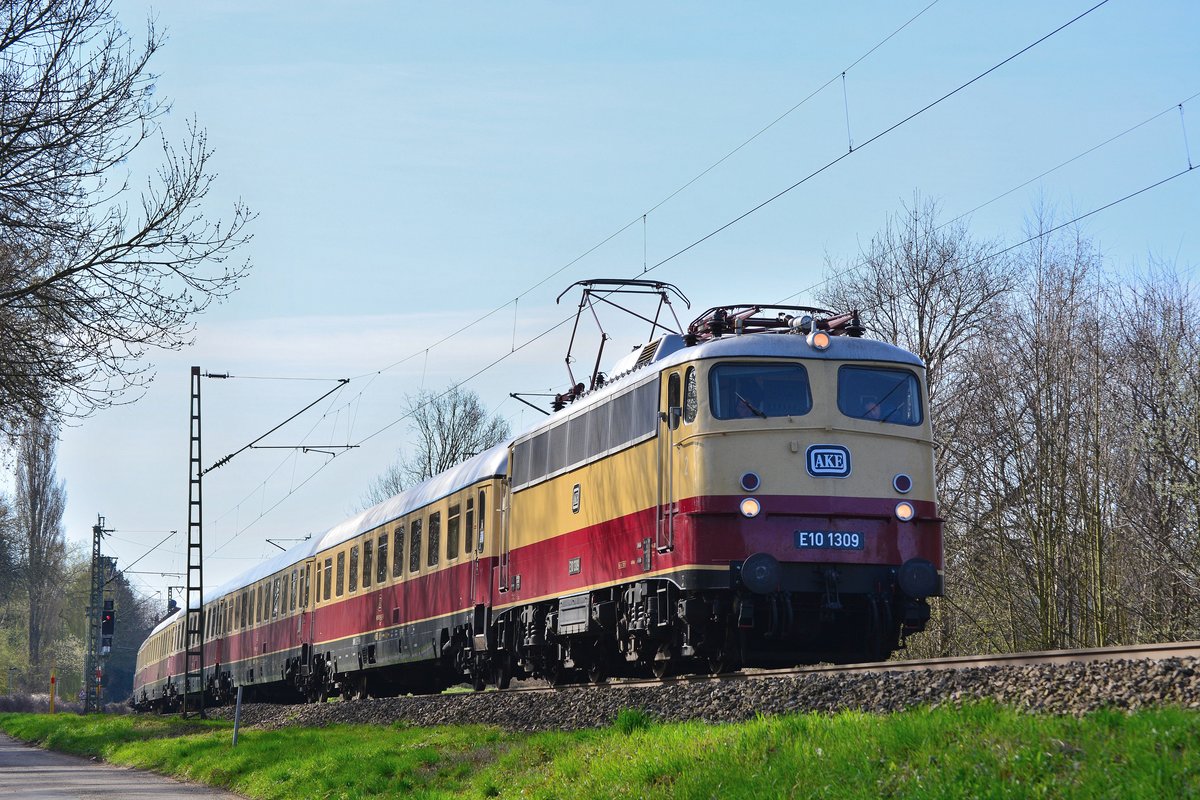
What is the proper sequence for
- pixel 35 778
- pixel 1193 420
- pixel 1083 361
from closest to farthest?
pixel 35 778 < pixel 1193 420 < pixel 1083 361

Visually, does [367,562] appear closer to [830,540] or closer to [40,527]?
[830,540]

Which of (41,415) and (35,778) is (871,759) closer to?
(41,415)

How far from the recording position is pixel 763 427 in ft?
47.1

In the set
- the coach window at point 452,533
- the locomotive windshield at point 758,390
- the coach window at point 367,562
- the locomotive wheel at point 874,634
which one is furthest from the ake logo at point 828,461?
the coach window at point 367,562

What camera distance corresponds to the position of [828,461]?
14.3m

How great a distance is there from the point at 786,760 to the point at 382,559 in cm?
1969

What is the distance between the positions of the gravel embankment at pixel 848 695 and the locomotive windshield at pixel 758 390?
9.54 feet

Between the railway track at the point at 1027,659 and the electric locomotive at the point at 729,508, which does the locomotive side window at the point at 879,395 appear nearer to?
the electric locomotive at the point at 729,508

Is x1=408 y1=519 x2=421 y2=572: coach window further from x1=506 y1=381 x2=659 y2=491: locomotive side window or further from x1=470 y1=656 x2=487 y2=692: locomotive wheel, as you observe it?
x1=506 y1=381 x2=659 y2=491: locomotive side window

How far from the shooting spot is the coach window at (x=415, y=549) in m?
25.1

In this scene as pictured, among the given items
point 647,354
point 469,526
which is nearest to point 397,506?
point 469,526

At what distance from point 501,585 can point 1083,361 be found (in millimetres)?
12332

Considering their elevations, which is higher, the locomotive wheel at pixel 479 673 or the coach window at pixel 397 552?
the coach window at pixel 397 552

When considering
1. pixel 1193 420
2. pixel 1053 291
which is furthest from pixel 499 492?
pixel 1053 291
